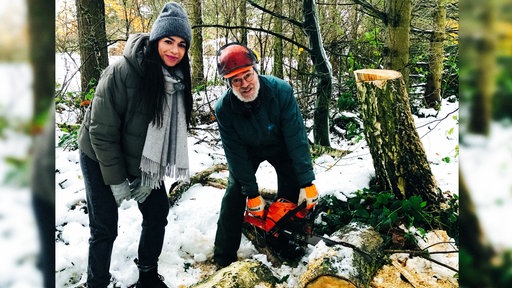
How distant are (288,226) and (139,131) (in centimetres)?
137

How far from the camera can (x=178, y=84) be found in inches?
93.0

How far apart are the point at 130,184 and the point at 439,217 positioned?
8.03 feet

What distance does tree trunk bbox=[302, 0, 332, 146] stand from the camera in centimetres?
491

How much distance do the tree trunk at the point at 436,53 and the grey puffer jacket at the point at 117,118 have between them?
5.75 m

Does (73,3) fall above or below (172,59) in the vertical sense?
above

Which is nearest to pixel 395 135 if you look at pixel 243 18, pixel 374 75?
pixel 374 75

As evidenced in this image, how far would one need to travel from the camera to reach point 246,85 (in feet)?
8.47

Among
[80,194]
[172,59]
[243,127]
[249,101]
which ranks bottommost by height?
[80,194]

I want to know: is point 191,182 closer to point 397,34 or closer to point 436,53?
point 397,34

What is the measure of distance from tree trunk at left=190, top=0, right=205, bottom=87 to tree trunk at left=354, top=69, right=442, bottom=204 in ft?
15.5

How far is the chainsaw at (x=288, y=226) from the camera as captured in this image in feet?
9.34

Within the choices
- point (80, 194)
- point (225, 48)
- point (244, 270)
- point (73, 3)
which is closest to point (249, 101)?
point (225, 48)

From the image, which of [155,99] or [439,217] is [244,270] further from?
[439,217]

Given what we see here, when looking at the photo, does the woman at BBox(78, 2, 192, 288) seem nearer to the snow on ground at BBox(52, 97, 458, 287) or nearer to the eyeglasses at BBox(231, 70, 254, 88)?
the eyeglasses at BBox(231, 70, 254, 88)
